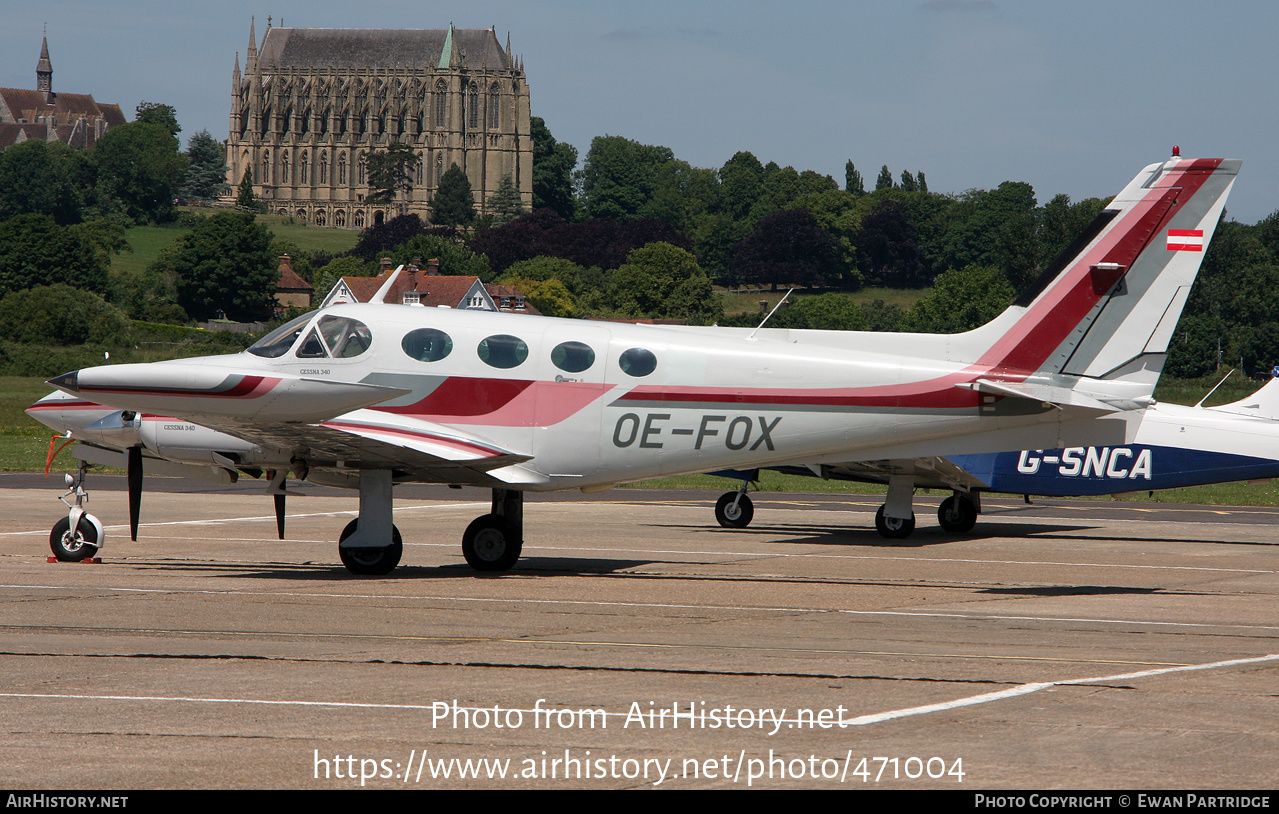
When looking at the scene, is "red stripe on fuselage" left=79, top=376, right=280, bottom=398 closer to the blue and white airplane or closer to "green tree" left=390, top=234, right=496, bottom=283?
the blue and white airplane

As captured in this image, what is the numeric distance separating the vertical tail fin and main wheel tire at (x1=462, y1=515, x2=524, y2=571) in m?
6.53

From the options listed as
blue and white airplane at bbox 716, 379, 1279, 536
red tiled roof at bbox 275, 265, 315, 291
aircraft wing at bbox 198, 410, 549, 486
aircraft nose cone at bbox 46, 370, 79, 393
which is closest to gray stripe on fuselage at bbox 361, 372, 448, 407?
aircraft wing at bbox 198, 410, 549, 486

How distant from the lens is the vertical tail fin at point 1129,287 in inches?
646

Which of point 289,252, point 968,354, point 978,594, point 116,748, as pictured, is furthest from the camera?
point 289,252

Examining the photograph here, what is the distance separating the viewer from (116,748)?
25.3ft

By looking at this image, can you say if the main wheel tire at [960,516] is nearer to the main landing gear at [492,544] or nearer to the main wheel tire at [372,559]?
the main landing gear at [492,544]

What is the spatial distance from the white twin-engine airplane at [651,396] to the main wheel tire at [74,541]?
4.39 feet

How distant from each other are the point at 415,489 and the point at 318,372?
699 inches

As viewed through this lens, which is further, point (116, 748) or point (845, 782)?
point (116, 748)

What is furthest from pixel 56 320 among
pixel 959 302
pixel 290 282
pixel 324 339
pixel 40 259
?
pixel 959 302

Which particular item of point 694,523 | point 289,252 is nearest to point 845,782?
point 694,523

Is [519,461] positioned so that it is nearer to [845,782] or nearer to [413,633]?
[413,633]

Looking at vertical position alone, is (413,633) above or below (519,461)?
below

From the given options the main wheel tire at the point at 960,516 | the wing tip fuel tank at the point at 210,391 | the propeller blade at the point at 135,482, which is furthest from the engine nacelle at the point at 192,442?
the main wheel tire at the point at 960,516
